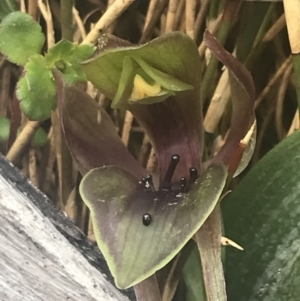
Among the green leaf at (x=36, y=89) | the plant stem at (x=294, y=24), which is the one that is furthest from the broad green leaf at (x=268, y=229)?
the green leaf at (x=36, y=89)

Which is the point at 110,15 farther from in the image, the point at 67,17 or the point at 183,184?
the point at 183,184

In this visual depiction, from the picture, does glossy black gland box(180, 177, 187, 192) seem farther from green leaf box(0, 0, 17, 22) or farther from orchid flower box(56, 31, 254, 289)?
green leaf box(0, 0, 17, 22)

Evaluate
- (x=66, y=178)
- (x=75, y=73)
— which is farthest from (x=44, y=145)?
(x=75, y=73)

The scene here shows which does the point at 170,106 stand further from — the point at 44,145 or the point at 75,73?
the point at 44,145

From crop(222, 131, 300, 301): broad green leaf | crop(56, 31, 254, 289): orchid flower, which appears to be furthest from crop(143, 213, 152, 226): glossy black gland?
crop(222, 131, 300, 301): broad green leaf

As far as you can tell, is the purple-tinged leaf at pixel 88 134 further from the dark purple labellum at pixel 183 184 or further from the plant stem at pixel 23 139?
the plant stem at pixel 23 139

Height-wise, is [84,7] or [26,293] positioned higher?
[84,7]
